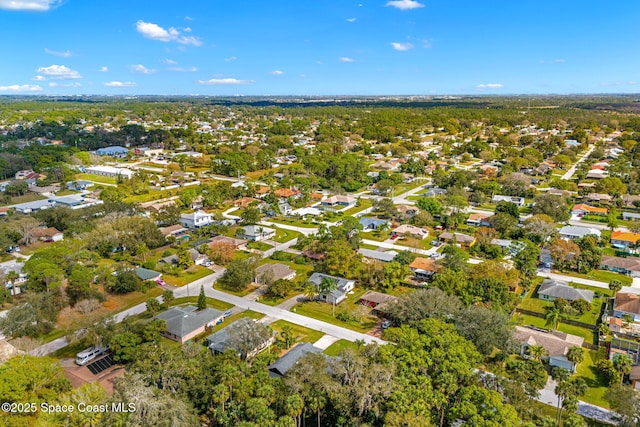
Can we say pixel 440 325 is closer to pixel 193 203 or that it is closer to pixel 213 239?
pixel 213 239

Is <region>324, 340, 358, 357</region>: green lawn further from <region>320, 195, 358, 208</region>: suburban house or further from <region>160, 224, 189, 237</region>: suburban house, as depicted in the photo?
<region>320, 195, 358, 208</region>: suburban house

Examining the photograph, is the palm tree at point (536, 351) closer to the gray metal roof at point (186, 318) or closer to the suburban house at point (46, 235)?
the gray metal roof at point (186, 318)

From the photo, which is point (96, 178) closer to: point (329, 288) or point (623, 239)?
point (329, 288)

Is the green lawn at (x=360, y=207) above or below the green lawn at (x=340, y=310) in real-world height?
above

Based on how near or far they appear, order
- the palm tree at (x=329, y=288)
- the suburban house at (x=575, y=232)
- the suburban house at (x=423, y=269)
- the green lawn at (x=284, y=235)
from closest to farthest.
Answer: the palm tree at (x=329, y=288) → the suburban house at (x=423, y=269) → the suburban house at (x=575, y=232) → the green lawn at (x=284, y=235)

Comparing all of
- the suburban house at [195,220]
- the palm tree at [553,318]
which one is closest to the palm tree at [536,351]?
the palm tree at [553,318]

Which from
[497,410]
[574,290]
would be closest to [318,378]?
[497,410]
